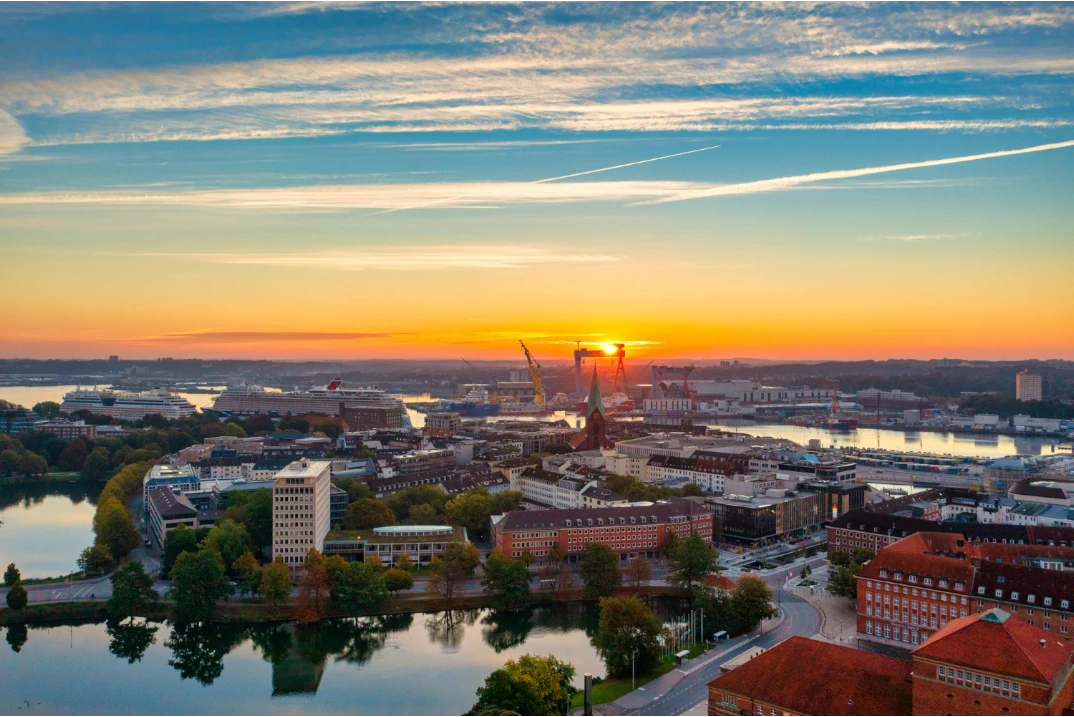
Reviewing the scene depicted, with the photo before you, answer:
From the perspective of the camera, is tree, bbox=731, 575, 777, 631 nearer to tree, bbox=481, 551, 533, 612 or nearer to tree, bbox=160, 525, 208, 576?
tree, bbox=481, 551, 533, 612

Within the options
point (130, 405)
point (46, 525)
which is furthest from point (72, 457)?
point (130, 405)

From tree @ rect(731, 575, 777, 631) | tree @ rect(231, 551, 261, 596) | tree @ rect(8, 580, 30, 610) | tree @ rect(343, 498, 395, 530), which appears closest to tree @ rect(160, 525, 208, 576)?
tree @ rect(231, 551, 261, 596)

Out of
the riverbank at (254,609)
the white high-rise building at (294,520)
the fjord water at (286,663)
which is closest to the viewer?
the fjord water at (286,663)

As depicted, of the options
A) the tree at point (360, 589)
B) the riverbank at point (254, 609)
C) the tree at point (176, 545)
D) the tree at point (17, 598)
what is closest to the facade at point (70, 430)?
the tree at point (176, 545)

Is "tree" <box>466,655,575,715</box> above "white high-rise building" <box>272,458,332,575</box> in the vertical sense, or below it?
below

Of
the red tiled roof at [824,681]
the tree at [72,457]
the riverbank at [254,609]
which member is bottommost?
the riverbank at [254,609]

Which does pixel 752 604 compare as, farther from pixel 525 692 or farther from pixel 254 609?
pixel 254 609

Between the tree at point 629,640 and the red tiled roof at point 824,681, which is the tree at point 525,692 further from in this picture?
the red tiled roof at point 824,681

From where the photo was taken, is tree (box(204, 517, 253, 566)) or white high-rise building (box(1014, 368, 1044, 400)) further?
white high-rise building (box(1014, 368, 1044, 400))
